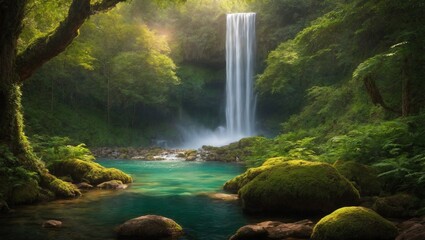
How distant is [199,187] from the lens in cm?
1469

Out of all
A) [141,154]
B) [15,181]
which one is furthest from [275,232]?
[141,154]

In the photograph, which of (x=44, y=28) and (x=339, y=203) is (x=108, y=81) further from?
(x=339, y=203)

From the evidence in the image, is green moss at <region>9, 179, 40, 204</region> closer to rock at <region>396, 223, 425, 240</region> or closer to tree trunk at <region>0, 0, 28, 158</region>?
tree trunk at <region>0, 0, 28, 158</region>

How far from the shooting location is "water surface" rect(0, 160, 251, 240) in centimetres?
772

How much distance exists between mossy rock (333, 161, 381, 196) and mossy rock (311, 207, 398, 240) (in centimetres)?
342

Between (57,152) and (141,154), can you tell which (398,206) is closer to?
(57,152)

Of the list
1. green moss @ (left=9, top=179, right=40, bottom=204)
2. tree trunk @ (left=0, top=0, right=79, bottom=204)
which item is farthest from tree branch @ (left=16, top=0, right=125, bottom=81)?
green moss @ (left=9, top=179, right=40, bottom=204)

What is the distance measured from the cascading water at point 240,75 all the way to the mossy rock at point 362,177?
32.6m

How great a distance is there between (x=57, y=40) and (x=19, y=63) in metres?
1.44

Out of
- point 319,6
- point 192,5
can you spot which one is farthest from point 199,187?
point 192,5

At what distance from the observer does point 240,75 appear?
143 ft

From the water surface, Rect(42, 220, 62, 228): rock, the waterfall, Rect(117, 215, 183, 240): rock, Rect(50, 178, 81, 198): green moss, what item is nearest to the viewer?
Rect(117, 215, 183, 240): rock

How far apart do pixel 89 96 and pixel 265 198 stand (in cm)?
3764

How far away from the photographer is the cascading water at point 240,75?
43688 millimetres
